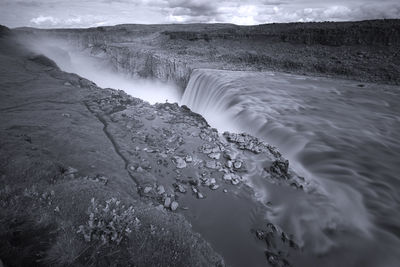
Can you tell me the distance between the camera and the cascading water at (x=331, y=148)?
15.9 feet

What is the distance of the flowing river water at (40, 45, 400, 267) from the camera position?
15.0 feet

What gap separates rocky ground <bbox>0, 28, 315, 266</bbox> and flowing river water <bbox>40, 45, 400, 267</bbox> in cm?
35

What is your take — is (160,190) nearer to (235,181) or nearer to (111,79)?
(235,181)

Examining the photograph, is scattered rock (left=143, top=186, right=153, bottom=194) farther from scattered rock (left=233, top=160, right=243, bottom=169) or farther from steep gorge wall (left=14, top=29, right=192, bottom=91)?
steep gorge wall (left=14, top=29, right=192, bottom=91)

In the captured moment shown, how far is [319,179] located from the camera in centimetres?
668

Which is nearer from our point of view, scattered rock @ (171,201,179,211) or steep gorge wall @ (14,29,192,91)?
scattered rock @ (171,201,179,211)

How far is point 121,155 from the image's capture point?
6.63 m

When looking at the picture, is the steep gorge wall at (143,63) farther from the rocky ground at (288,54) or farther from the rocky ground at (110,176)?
the rocky ground at (110,176)

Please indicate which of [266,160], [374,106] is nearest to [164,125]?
Result: [266,160]

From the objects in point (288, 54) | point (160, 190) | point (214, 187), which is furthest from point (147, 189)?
point (288, 54)

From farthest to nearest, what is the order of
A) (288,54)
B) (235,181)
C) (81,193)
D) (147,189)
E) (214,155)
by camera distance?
1. (288,54)
2. (214,155)
3. (235,181)
4. (147,189)
5. (81,193)

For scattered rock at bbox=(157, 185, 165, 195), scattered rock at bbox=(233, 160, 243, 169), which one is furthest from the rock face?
scattered rock at bbox=(233, 160, 243, 169)

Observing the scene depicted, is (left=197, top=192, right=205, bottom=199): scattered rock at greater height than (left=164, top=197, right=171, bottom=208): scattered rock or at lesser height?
lesser

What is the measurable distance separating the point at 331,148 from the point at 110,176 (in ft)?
24.3
